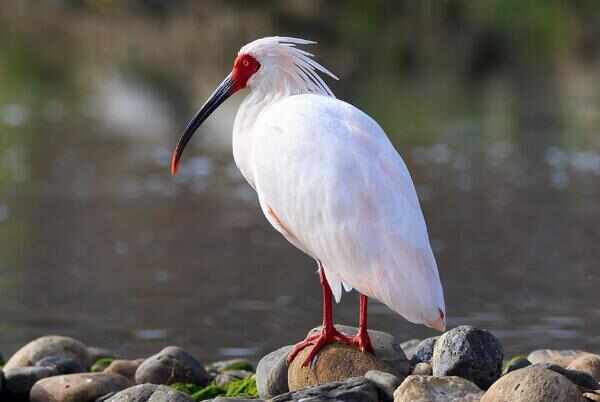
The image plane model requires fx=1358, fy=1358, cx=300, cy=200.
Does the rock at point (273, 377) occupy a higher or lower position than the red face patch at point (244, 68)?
lower

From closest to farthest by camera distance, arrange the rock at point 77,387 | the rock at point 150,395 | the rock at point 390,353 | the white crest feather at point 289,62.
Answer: the rock at point 150,395 < the rock at point 390,353 < the white crest feather at point 289,62 < the rock at point 77,387

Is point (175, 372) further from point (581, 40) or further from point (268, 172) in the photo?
point (581, 40)

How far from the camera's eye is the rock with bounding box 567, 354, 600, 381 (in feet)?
25.9

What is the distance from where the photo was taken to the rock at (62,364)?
8.79m

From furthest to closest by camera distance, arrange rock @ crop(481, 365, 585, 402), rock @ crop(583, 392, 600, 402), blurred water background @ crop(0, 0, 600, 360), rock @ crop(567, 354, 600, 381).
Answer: blurred water background @ crop(0, 0, 600, 360) < rock @ crop(567, 354, 600, 381) < rock @ crop(583, 392, 600, 402) < rock @ crop(481, 365, 585, 402)

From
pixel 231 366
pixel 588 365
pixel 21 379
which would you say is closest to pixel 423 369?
pixel 588 365

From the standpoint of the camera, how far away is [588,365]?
793 centimetres

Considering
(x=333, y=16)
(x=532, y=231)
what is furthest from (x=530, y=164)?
(x=333, y=16)

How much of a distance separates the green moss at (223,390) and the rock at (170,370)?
3.9 inches

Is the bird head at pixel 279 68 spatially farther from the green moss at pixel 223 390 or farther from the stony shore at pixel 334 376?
the green moss at pixel 223 390

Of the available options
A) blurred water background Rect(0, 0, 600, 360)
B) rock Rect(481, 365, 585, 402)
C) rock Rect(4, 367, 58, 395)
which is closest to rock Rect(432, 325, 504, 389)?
rock Rect(481, 365, 585, 402)

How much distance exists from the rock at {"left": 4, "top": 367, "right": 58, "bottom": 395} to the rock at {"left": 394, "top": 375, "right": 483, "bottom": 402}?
2772 mm

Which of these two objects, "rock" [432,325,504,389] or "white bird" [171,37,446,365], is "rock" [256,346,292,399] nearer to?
"white bird" [171,37,446,365]

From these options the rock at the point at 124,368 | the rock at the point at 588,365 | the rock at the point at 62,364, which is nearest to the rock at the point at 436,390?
the rock at the point at 588,365
